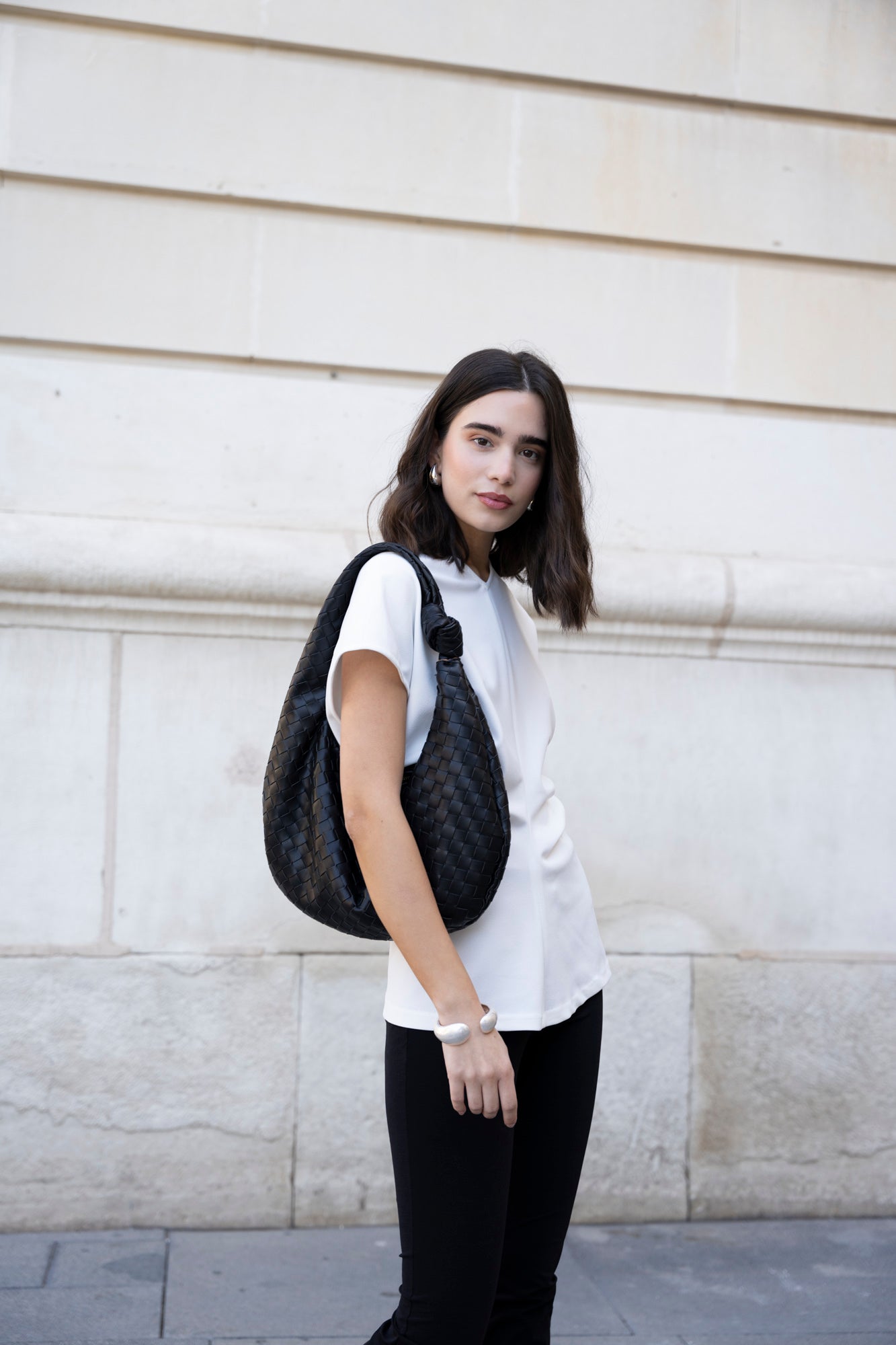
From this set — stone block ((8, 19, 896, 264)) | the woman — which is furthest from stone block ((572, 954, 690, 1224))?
stone block ((8, 19, 896, 264))

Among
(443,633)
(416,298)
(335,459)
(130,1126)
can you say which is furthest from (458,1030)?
(416,298)

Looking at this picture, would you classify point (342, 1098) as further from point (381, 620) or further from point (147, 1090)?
point (381, 620)

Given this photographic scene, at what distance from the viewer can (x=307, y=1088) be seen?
11.2ft

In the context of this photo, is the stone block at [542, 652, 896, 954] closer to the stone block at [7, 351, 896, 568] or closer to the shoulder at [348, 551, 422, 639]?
the stone block at [7, 351, 896, 568]

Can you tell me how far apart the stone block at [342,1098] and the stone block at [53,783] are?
692 mm

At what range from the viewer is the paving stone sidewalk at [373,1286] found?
276 centimetres

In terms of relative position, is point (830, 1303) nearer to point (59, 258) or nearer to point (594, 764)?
point (594, 764)

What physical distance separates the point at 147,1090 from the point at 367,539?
1730mm

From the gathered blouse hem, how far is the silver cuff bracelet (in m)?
0.05

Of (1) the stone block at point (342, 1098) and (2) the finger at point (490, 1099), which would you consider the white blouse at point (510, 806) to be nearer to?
(2) the finger at point (490, 1099)

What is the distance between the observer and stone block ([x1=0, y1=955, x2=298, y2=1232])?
3.28m

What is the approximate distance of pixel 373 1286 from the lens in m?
3.01

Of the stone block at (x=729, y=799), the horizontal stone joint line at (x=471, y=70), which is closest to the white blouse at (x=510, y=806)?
the stone block at (x=729, y=799)

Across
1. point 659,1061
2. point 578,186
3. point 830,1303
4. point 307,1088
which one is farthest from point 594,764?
point 578,186
